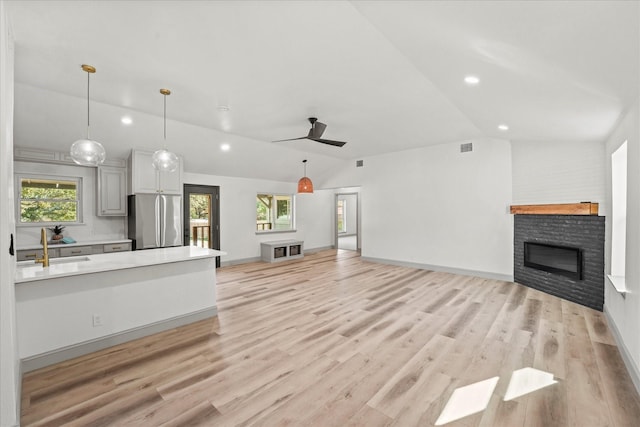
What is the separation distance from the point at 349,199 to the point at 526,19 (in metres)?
11.7

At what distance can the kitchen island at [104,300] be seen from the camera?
267 centimetres

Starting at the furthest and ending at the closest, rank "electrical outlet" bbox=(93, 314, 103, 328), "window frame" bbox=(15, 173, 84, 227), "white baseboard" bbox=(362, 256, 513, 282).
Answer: "white baseboard" bbox=(362, 256, 513, 282), "window frame" bbox=(15, 173, 84, 227), "electrical outlet" bbox=(93, 314, 103, 328)

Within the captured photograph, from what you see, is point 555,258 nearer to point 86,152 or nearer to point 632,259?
point 632,259

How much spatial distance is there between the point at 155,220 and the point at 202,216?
160 cm

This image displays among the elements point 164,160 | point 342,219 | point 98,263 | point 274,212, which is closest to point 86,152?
point 164,160

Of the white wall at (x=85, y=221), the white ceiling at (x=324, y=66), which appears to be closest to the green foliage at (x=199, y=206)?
the white wall at (x=85, y=221)

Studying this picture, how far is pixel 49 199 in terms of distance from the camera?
5.24m

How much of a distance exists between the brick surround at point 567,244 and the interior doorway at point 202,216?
6669mm

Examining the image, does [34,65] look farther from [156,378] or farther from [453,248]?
[453,248]

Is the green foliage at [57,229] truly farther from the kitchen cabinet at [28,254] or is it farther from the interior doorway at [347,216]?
the interior doorway at [347,216]

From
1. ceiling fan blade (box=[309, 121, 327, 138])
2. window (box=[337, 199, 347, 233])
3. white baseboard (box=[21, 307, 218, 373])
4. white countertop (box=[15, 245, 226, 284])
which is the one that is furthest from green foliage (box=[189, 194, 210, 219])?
window (box=[337, 199, 347, 233])

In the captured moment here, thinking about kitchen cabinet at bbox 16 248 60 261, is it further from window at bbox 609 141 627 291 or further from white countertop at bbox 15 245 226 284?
window at bbox 609 141 627 291

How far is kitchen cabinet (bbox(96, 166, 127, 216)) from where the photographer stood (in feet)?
18.2

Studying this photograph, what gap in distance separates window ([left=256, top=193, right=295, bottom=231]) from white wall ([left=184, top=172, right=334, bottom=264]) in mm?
199
